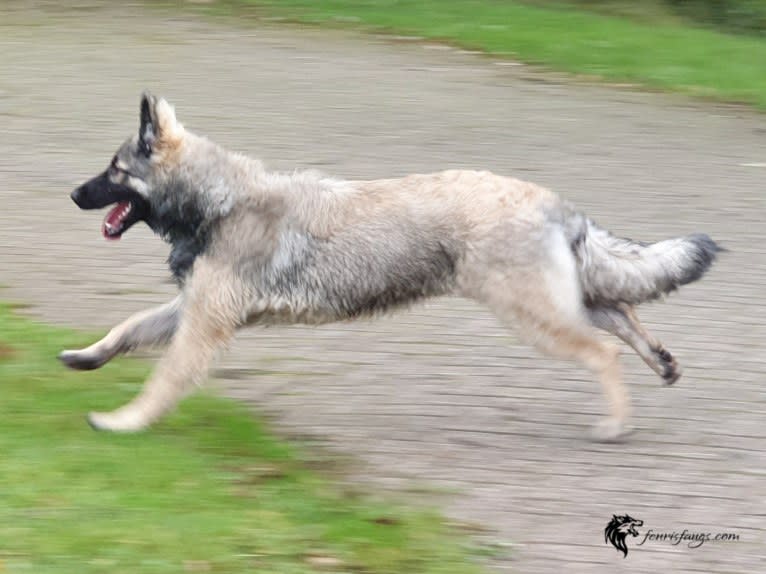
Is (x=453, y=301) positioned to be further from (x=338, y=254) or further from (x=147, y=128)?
(x=147, y=128)

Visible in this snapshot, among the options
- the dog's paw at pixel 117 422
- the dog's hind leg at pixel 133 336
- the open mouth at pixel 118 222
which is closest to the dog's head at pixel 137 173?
the open mouth at pixel 118 222

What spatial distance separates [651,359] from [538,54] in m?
9.10

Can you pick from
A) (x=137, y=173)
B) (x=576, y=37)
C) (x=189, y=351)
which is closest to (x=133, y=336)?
(x=189, y=351)

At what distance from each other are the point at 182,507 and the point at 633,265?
2607mm

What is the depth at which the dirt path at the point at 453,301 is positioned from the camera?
616cm

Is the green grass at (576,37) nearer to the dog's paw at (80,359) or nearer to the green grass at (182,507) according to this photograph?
the dog's paw at (80,359)

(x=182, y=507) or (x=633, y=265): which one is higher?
(x=633, y=265)

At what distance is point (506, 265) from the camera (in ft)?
21.2

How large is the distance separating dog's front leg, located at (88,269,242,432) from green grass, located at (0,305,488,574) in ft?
0.31

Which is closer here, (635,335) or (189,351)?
(189,351)

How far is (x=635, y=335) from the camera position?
706 cm

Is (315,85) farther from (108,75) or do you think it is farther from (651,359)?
(651,359)

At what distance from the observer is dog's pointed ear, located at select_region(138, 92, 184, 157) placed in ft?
21.7

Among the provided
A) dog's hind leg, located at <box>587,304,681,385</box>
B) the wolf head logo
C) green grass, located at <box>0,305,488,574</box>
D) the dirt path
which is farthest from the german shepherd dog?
the wolf head logo
